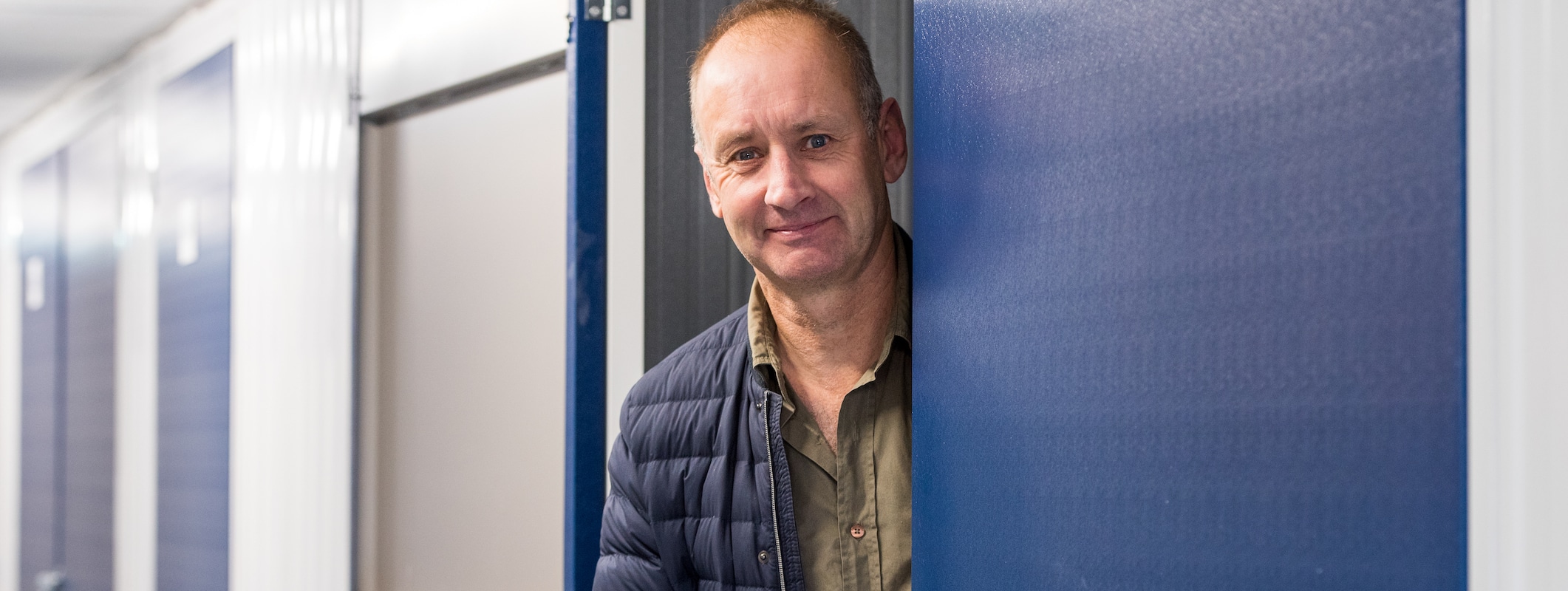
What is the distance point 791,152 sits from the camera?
5.34ft

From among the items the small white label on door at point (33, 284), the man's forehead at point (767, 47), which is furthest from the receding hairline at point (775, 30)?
the small white label on door at point (33, 284)

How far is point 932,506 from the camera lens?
1370mm

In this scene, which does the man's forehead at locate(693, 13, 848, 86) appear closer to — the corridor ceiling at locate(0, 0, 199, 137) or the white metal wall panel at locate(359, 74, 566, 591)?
the white metal wall panel at locate(359, 74, 566, 591)

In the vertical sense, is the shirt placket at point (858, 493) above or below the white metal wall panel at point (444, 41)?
below

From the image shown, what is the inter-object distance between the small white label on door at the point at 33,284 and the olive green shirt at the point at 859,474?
20.1ft

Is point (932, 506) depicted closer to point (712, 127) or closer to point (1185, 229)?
point (1185, 229)

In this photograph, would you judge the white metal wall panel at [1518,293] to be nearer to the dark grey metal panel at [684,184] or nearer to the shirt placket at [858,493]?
the shirt placket at [858,493]

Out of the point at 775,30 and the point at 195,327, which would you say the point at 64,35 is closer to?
the point at 195,327

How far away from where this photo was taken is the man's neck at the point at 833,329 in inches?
66.9

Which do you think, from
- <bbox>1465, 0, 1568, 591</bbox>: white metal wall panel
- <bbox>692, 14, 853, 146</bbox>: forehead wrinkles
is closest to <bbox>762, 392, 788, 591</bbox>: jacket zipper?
<bbox>692, 14, 853, 146</bbox>: forehead wrinkles

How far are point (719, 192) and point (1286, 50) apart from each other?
2.82 feet

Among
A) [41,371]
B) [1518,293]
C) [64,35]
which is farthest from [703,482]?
[41,371]

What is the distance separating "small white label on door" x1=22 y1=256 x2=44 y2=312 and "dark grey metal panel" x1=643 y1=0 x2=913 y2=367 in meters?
5.62

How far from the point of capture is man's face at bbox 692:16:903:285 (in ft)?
5.29
